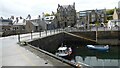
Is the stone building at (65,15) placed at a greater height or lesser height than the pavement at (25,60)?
greater

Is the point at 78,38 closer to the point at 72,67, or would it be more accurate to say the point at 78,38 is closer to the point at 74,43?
the point at 74,43

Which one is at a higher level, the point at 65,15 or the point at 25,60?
the point at 65,15

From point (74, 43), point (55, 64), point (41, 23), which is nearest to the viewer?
point (55, 64)

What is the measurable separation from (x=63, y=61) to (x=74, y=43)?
137 feet

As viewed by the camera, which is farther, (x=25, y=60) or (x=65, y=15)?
(x=65, y=15)

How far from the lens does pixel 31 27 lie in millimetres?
71250

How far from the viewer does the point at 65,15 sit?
327 ft

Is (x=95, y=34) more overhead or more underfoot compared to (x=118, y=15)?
more underfoot

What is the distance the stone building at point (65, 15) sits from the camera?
9804 cm

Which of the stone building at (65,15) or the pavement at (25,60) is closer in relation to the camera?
the pavement at (25,60)

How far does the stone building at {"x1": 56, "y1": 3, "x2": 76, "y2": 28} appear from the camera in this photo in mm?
98037

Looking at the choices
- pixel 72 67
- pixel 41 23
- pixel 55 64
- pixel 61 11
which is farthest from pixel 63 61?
pixel 61 11

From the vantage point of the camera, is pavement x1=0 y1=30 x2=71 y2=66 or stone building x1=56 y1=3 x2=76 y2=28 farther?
stone building x1=56 y1=3 x2=76 y2=28

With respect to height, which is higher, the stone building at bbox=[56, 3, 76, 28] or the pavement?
the stone building at bbox=[56, 3, 76, 28]
